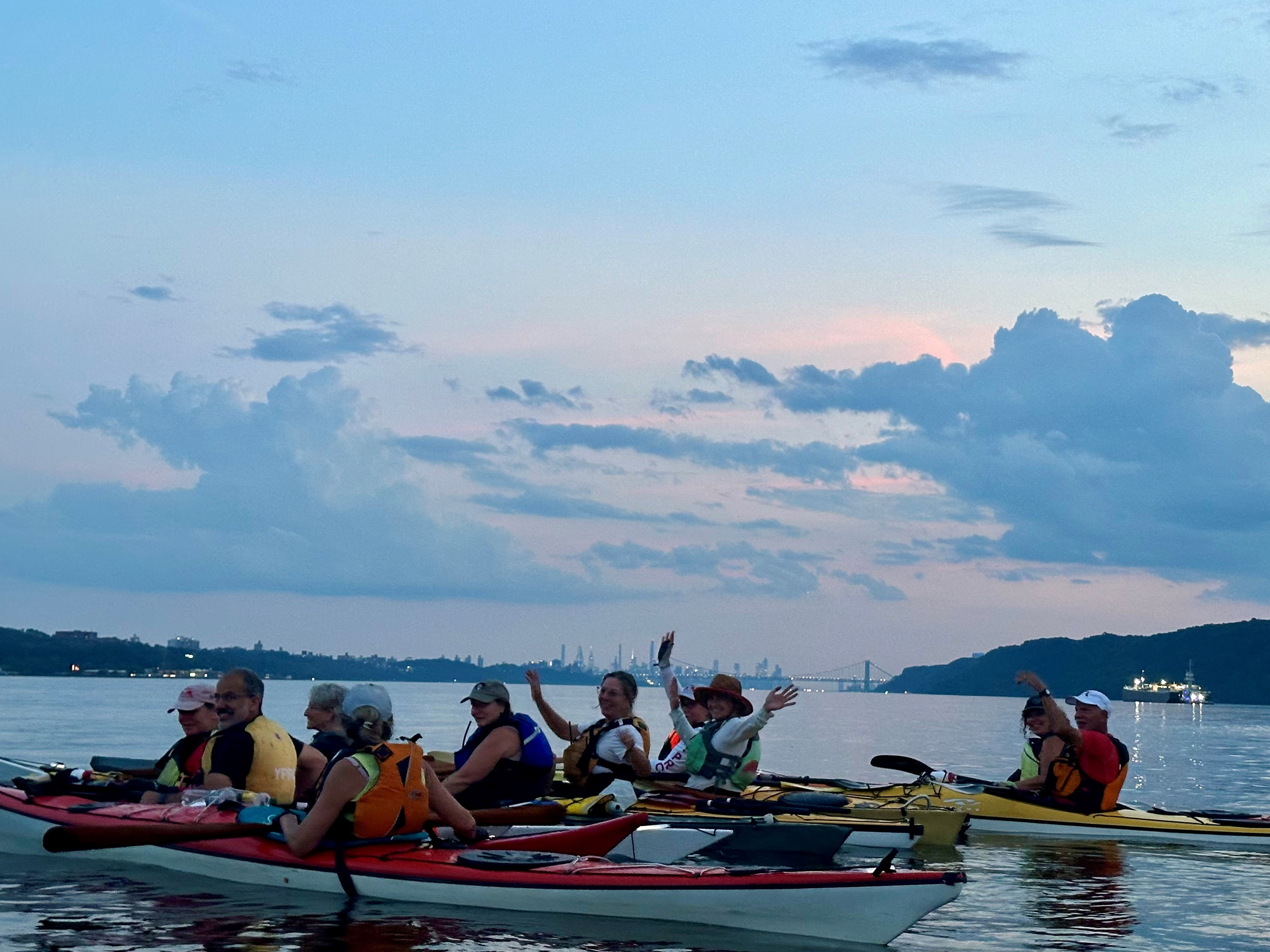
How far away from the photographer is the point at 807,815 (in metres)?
14.5

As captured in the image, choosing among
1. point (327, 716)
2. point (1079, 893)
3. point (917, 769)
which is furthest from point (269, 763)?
point (917, 769)

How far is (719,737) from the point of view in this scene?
14492 mm

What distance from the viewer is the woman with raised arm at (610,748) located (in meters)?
13.8

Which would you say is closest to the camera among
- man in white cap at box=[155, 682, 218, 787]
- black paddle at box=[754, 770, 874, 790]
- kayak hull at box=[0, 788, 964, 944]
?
kayak hull at box=[0, 788, 964, 944]

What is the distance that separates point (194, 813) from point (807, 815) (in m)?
6.38

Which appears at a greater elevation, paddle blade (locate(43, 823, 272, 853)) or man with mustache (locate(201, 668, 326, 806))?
man with mustache (locate(201, 668, 326, 806))

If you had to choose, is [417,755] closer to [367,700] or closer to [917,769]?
[367,700]

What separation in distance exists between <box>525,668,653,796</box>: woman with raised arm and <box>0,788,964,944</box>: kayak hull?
8.26ft

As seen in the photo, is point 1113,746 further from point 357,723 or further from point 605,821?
point 357,723

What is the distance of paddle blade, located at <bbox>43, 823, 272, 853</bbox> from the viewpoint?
34.1 feet

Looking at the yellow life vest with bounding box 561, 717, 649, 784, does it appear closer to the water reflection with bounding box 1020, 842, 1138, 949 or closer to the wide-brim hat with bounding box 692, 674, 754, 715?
the wide-brim hat with bounding box 692, 674, 754, 715

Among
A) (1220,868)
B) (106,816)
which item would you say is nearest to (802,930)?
(106,816)

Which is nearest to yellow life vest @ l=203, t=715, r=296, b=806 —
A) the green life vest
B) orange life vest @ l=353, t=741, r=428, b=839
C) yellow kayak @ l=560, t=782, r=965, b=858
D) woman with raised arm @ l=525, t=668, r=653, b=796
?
orange life vest @ l=353, t=741, r=428, b=839

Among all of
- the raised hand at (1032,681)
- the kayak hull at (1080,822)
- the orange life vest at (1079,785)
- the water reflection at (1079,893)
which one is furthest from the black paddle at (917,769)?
the raised hand at (1032,681)
